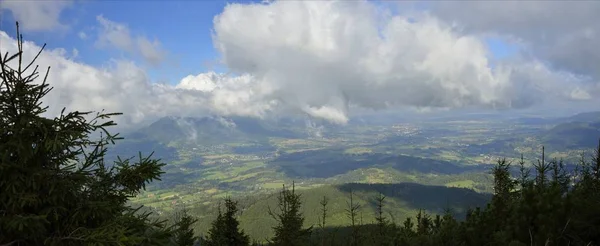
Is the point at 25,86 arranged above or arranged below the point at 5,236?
above

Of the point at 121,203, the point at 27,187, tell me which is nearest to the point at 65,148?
the point at 27,187

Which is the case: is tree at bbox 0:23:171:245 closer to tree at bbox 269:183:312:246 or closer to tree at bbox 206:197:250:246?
tree at bbox 269:183:312:246

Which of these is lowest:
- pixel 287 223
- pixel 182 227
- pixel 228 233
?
pixel 228 233

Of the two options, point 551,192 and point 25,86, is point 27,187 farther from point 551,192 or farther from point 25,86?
point 551,192

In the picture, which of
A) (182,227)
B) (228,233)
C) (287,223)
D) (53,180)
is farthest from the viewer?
(228,233)

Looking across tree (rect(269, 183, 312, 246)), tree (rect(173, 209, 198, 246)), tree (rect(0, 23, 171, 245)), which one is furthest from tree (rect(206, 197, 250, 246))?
tree (rect(0, 23, 171, 245))

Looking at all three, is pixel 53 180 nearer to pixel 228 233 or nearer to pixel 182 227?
pixel 182 227

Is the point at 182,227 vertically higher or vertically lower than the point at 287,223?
higher

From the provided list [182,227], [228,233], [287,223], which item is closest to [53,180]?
[182,227]

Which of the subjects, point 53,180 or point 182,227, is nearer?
point 53,180

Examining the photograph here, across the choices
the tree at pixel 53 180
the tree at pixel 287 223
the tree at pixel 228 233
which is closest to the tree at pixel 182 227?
the tree at pixel 53 180
